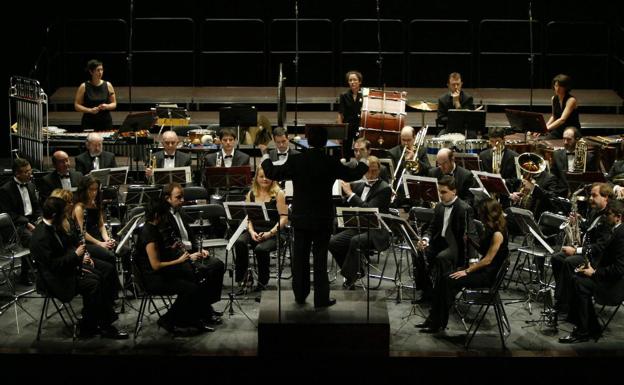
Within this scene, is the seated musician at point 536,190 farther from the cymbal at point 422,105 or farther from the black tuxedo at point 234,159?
the black tuxedo at point 234,159

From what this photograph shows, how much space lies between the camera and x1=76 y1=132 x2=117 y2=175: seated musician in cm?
1026

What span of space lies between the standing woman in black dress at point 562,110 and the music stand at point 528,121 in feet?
2.90

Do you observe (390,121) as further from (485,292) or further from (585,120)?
(485,292)

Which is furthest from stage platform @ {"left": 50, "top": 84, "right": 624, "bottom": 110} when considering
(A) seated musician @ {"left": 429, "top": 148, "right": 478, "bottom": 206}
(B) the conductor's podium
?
(B) the conductor's podium

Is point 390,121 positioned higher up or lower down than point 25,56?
lower down

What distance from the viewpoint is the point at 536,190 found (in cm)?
964

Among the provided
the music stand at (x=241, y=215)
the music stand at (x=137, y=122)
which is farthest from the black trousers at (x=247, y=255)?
the music stand at (x=137, y=122)

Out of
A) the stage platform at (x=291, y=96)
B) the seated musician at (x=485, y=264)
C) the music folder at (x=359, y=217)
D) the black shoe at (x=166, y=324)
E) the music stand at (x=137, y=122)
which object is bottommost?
the black shoe at (x=166, y=324)

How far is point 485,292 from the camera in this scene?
25.7ft

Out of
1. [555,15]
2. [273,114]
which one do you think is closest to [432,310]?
[273,114]

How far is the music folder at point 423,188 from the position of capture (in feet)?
29.0

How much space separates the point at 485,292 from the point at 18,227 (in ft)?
14.6

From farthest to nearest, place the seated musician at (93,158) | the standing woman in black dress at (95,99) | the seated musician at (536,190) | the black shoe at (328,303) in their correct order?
1. the standing woman in black dress at (95,99)
2. the seated musician at (93,158)
3. the seated musician at (536,190)
4. the black shoe at (328,303)

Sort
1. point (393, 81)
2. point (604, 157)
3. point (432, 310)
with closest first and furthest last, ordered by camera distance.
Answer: point (432, 310)
point (604, 157)
point (393, 81)
